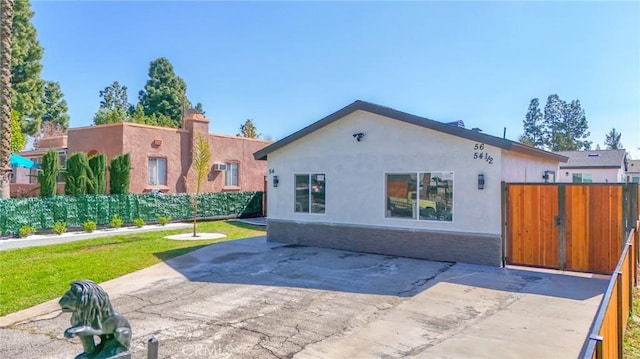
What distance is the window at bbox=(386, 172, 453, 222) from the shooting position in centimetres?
1059

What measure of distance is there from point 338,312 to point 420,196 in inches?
203

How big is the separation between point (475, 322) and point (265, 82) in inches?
956

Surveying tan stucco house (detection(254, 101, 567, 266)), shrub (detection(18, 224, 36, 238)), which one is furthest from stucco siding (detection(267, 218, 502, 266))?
shrub (detection(18, 224, 36, 238))

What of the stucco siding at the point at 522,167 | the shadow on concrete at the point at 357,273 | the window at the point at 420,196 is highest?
the stucco siding at the point at 522,167

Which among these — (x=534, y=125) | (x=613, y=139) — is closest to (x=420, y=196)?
(x=534, y=125)

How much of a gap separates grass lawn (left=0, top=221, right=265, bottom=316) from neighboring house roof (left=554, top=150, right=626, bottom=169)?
108 feet

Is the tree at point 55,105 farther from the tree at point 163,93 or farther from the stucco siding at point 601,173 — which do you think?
the stucco siding at point 601,173

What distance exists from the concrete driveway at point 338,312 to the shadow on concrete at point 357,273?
0.04 meters

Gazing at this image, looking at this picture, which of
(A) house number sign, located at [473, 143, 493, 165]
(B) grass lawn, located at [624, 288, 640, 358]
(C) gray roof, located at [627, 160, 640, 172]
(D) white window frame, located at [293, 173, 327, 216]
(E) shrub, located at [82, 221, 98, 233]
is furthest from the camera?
(C) gray roof, located at [627, 160, 640, 172]

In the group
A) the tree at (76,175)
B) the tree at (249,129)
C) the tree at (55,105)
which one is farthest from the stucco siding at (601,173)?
the tree at (55,105)

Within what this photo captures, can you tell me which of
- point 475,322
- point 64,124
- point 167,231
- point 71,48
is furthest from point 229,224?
point 64,124

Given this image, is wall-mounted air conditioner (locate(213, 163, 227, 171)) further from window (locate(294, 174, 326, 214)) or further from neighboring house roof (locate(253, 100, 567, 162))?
window (locate(294, 174, 326, 214))

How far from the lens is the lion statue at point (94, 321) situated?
2.12 metres

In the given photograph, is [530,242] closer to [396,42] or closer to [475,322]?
[475,322]
